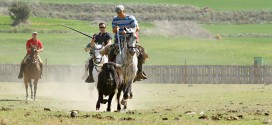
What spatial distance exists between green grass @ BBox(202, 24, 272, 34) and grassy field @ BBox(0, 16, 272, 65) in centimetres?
10

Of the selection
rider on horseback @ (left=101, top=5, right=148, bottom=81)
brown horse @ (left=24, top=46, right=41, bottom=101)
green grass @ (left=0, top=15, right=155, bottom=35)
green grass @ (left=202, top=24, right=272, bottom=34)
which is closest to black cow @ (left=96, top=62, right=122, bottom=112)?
rider on horseback @ (left=101, top=5, right=148, bottom=81)

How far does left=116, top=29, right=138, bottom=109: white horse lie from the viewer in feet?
79.2

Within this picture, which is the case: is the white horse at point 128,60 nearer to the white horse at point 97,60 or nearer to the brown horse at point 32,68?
the white horse at point 97,60

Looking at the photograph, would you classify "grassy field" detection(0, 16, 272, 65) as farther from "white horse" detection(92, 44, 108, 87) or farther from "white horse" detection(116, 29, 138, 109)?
"white horse" detection(116, 29, 138, 109)

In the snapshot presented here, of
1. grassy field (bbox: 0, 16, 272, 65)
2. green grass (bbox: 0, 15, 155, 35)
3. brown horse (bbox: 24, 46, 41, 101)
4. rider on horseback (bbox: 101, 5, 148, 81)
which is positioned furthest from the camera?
green grass (bbox: 0, 15, 155, 35)

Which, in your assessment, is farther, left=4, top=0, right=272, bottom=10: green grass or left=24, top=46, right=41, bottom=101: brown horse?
left=4, top=0, right=272, bottom=10: green grass

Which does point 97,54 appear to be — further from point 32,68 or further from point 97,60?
point 32,68

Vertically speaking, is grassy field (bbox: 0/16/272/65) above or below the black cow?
below

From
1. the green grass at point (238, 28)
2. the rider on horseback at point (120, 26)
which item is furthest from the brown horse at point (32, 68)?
the green grass at point (238, 28)

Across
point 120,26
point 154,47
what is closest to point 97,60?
point 120,26

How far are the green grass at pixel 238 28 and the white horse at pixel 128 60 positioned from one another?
7194 centimetres

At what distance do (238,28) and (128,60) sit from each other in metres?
77.4

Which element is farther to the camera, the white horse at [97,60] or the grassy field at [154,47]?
the grassy field at [154,47]

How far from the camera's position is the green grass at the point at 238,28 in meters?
97.9
